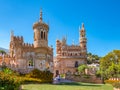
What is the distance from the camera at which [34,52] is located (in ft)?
158

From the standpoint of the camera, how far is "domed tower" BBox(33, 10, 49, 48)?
49.0 m

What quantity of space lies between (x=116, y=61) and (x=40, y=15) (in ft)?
97.9

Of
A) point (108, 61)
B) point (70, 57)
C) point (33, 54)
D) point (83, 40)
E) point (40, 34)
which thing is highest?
point (83, 40)

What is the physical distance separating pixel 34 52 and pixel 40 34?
4160 mm

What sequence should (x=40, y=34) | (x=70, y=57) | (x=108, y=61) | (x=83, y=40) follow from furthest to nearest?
(x=83, y=40) < (x=70, y=57) < (x=108, y=61) < (x=40, y=34)

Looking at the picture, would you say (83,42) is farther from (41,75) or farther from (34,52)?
(41,75)

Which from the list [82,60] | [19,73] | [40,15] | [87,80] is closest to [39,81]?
[19,73]

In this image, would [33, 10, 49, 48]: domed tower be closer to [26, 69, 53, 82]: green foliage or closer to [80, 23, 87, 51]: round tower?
[26, 69, 53, 82]: green foliage

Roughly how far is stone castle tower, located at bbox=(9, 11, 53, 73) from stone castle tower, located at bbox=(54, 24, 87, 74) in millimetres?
31091

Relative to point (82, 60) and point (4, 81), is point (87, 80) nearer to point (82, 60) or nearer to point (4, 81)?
point (82, 60)

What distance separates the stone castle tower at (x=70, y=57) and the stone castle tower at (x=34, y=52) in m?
31.1

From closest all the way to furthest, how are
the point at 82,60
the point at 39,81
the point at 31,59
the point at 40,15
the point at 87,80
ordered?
1. the point at 39,81
2. the point at 31,59
3. the point at 40,15
4. the point at 87,80
5. the point at 82,60

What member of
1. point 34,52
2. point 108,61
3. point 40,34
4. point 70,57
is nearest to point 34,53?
point 34,52

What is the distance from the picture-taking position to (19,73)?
4450 centimetres
